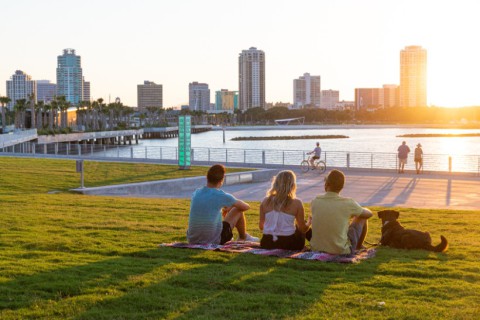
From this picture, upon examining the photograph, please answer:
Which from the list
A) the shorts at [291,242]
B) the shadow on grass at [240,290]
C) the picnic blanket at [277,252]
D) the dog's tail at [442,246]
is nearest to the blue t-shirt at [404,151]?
the dog's tail at [442,246]

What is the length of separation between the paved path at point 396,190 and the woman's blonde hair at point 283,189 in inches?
459

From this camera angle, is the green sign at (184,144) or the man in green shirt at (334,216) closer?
the man in green shirt at (334,216)

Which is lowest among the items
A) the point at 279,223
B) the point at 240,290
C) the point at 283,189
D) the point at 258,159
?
the point at 258,159

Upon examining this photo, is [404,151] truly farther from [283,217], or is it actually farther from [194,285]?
[194,285]

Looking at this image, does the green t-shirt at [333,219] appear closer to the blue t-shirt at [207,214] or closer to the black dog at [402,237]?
the black dog at [402,237]

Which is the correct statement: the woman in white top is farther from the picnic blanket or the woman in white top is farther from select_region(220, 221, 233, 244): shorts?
select_region(220, 221, 233, 244): shorts

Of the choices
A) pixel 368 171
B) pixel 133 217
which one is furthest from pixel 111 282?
pixel 368 171

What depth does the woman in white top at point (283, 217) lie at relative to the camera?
832 cm

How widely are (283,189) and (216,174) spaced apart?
950 millimetres

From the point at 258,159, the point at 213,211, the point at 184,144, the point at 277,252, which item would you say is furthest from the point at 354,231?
the point at 258,159

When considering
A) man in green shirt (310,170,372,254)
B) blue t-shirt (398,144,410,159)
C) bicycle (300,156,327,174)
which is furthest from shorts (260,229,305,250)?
bicycle (300,156,327,174)

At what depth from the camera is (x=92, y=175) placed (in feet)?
88.7

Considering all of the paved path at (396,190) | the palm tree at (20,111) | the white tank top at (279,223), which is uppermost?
the palm tree at (20,111)

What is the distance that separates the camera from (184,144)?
104 ft
